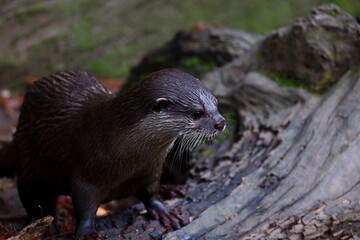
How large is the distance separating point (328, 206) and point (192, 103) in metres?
0.98

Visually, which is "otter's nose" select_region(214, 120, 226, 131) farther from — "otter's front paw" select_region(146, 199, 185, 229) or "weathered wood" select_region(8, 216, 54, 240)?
"weathered wood" select_region(8, 216, 54, 240)

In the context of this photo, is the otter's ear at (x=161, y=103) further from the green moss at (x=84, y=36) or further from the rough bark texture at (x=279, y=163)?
the green moss at (x=84, y=36)

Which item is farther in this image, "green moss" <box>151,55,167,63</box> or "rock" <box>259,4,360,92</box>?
"green moss" <box>151,55,167,63</box>

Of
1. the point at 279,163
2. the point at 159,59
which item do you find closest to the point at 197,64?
the point at 159,59

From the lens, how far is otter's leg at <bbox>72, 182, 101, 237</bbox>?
10.7 ft

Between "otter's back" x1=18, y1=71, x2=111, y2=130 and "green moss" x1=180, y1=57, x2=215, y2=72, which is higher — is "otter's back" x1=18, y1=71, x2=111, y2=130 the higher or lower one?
the higher one

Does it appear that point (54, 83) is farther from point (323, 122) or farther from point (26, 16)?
point (26, 16)

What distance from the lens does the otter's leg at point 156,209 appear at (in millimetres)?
3234

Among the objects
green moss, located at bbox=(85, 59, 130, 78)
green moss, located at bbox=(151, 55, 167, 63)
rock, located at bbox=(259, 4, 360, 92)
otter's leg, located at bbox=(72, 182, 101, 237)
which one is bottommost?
green moss, located at bbox=(85, 59, 130, 78)

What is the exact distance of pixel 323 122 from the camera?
3.74 metres

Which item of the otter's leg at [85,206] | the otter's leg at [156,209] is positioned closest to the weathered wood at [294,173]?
the otter's leg at [156,209]

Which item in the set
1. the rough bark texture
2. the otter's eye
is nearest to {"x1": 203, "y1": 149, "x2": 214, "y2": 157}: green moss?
the rough bark texture

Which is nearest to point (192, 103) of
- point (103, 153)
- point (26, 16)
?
point (103, 153)

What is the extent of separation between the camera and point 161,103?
3.02 m
